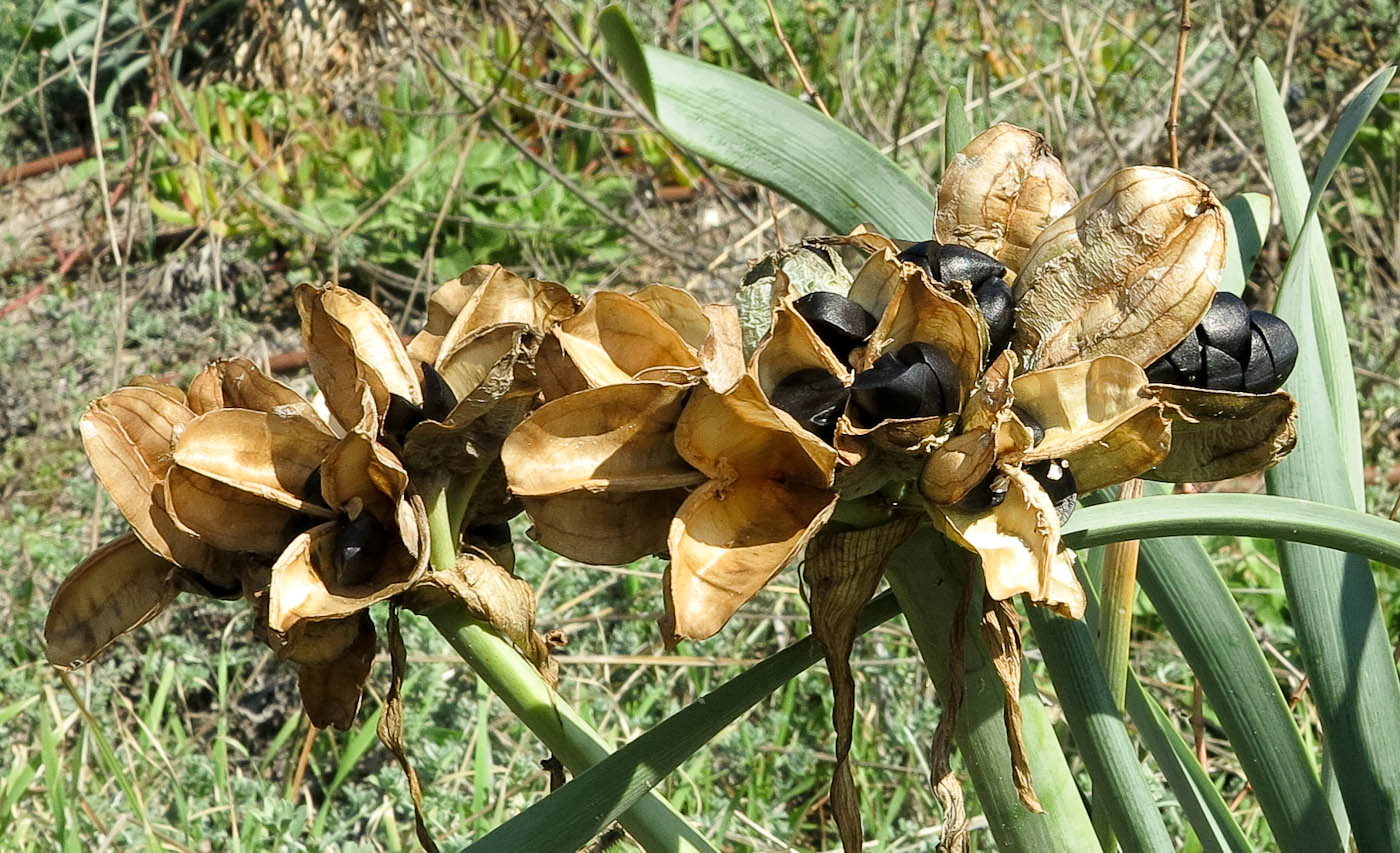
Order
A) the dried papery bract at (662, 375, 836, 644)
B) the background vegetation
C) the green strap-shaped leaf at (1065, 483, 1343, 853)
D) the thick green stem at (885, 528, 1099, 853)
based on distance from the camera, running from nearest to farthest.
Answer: the dried papery bract at (662, 375, 836, 644)
the thick green stem at (885, 528, 1099, 853)
the green strap-shaped leaf at (1065, 483, 1343, 853)
the background vegetation

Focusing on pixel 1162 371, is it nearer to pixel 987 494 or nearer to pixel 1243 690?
pixel 987 494

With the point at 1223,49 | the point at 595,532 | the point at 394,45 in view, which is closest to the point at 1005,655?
the point at 595,532

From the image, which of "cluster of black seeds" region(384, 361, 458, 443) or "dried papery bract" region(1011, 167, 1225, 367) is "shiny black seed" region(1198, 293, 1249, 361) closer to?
"dried papery bract" region(1011, 167, 1225, 367)

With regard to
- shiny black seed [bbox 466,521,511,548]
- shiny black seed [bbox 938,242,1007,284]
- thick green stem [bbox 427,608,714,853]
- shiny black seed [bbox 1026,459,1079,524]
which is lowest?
thick green stem [bbox 427,608,714,853]

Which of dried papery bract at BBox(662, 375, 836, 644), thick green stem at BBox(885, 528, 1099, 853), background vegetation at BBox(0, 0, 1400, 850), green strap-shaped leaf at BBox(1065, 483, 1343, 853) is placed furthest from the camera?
background vegetation at BBox(0, 0, 1400, 850)

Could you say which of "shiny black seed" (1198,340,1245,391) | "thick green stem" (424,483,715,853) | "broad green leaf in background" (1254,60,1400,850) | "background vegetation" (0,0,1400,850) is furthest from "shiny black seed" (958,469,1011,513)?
"background vegetation" (0,0,1400,850)

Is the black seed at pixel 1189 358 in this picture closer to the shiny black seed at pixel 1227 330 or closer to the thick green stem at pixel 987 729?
the shiny black seed at pixel 1227 330

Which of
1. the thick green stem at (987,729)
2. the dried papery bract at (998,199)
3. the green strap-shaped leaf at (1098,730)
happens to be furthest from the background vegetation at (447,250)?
the dried papery bract at (998,199)
